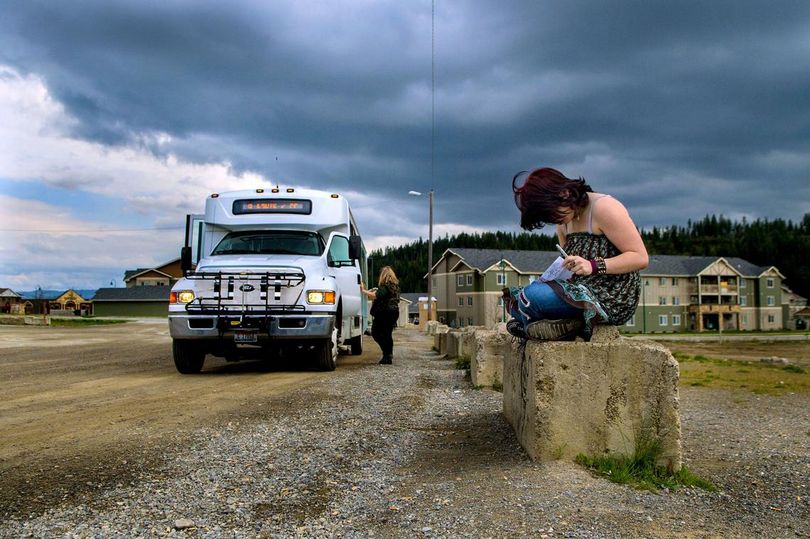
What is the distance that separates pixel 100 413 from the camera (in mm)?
6531

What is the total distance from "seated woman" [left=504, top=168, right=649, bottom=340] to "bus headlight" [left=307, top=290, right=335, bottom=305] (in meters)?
6.16

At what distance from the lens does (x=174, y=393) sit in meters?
8.08

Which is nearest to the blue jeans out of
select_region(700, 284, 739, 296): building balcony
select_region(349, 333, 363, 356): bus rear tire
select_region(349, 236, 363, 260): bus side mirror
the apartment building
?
select_region(349, 236, 363, 260): bus side mirror

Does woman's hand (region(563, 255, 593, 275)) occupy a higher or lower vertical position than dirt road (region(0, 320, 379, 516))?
higher

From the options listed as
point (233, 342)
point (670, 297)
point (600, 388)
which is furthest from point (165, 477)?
point (670, 297)

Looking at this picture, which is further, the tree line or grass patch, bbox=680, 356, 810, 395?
the tree line

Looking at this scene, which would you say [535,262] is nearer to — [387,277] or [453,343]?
[453,343]

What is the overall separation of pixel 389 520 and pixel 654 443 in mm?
1830

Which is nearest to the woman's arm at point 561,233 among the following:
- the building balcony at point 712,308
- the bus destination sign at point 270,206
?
the bus destination sign at point 270,206

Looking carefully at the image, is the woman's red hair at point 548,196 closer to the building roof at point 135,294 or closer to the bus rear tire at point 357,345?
the bus rear tire at point 357,345

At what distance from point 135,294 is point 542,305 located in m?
86.2

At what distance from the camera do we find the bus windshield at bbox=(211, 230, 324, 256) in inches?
458

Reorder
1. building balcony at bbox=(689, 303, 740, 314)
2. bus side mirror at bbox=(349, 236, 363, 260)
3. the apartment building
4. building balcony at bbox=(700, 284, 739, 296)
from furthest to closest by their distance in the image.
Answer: building balcony at bbox=(700, 284, 739, 296)
building balcony at bbox=(689, 303, 740, 314)
the apartment building
bus side mirror at bbox=(349, 236, 363, 260)

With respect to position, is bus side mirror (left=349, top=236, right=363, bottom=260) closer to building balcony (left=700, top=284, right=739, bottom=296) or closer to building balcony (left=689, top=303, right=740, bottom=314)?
building balcony (left=689, top=303, right=740, bottom=314)
